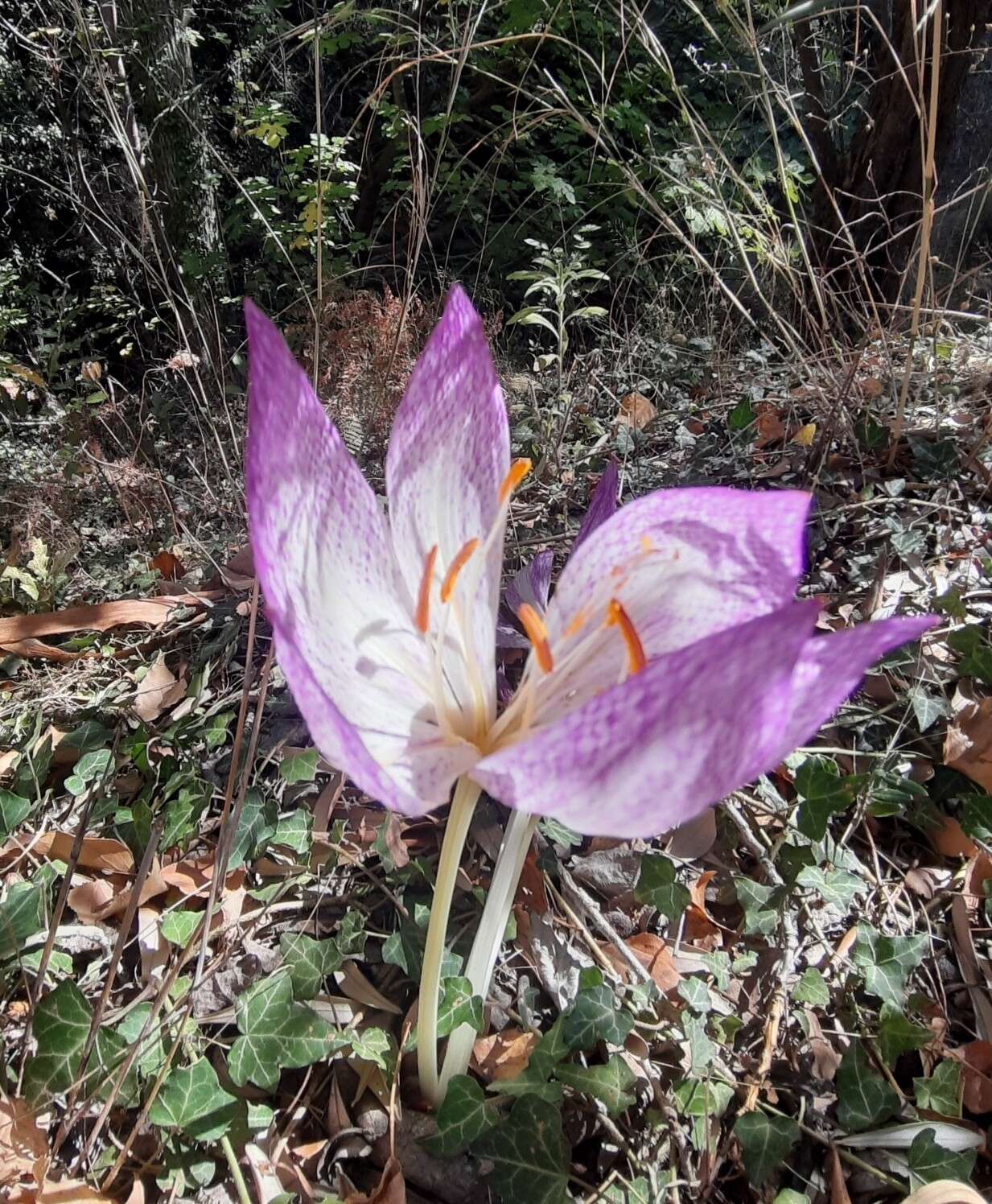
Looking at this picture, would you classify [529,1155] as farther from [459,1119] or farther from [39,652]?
[39,652]

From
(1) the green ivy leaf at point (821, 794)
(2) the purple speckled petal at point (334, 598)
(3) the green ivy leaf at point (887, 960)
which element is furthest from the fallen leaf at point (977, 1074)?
(2) the purple speckled petal at point (334, 598)

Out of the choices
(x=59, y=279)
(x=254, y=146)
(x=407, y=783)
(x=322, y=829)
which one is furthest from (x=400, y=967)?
(x=254, y=146)

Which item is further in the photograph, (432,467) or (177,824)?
(177,824)

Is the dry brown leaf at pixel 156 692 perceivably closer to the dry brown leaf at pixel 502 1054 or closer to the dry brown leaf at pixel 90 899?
the dry brown leaf at pixel 90 899

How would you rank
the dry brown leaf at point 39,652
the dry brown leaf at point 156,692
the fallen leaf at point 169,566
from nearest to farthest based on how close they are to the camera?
the dry brown leaf at point 156,692, the dry brown leaf at point 39,652, the fallen leaf at point 169,566

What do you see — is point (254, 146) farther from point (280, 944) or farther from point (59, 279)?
point (280, 944)

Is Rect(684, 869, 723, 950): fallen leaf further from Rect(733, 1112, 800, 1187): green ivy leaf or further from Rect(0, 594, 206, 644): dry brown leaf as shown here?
Rect(0, 594, 206, 644): dry brown leaf
